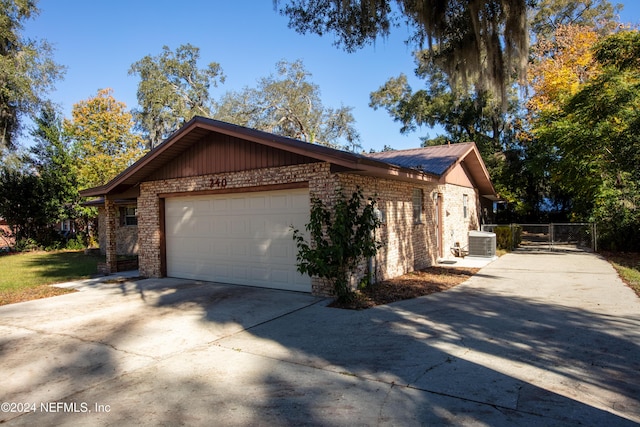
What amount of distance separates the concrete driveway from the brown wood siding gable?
303cm

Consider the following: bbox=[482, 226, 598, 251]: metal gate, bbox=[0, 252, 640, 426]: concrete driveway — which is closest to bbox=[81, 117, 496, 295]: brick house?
bbox=[0, 252, 640, 426]: concrete driveway

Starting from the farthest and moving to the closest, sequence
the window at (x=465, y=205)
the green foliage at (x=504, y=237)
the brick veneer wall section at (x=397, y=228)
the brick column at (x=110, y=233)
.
A: the green foliage at (x=504, y=237) → the window at (x=465, y=205) → the brick column at (x=110, y=233) → the brick veneer wall section at (x=397, y=228)

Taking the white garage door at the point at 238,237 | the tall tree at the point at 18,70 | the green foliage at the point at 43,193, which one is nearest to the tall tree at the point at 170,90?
the green foliage at the point at 43,193

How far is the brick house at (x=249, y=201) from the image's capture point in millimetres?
8297

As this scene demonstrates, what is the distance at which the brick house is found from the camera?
8.30 metres

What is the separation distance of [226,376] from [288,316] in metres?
2.46

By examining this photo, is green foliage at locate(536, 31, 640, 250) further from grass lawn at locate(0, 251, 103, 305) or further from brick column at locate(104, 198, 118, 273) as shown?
grass lawn at locate(0, 251, 103, 305)

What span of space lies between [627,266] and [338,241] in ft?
33.6

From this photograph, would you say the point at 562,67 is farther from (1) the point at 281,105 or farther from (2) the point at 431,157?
(1) the point at 281,105

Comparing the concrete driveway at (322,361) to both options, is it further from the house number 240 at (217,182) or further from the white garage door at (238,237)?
the house number 240 at (217,182)

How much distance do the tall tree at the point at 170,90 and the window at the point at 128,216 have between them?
14.5 meters

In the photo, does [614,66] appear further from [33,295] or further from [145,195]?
[33,295]

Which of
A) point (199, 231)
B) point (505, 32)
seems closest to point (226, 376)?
point (199, 231)

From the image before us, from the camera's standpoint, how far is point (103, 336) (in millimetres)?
5848
